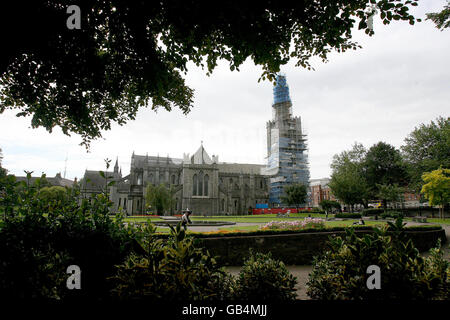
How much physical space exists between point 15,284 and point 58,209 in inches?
52.4

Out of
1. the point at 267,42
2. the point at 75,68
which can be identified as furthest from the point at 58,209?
the point at 267,42

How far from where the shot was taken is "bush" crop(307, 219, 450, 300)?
278cm

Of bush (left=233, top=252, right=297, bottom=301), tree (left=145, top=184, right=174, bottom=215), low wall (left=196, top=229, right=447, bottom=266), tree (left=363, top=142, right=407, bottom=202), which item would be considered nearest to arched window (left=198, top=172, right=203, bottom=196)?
tree (left=145, top=184, right=174, bottom=215)

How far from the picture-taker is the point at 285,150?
2371 inches

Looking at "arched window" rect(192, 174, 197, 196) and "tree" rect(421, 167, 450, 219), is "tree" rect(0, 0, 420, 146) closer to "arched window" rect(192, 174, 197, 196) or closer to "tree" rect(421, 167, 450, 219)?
"tree" rect(421, 167, 450, 219)

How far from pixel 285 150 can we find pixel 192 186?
1040 inches

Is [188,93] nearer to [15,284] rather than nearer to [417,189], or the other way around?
[15,284]

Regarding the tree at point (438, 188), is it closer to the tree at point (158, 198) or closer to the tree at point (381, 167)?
the tree at point (381, 167)

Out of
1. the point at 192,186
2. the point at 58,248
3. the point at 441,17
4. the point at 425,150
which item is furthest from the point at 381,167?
the point at 58,248

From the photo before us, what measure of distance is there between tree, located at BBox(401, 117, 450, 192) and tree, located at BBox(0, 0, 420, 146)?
141 feet

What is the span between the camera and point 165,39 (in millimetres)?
5949

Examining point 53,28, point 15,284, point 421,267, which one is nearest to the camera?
point 15,284

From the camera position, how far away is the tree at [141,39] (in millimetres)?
4531

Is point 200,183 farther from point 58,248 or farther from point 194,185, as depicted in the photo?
point 58,248
